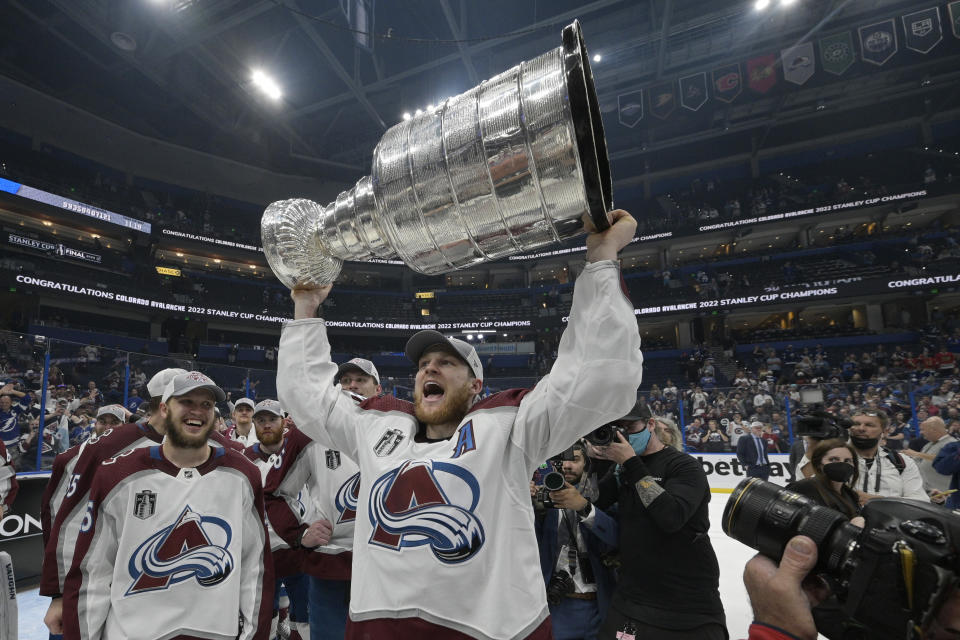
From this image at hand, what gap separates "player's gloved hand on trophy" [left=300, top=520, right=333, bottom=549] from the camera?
245cm

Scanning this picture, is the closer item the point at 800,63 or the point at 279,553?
the point at 279,553

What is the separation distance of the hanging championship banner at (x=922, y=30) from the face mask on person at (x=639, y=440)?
20.5 meters

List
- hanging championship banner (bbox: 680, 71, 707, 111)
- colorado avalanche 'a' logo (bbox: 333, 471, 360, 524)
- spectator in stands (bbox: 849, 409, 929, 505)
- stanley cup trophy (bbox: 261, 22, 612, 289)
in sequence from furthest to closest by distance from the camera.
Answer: hanging championship banner (bbox: 680, 71, 707, 111), spectator in stands (bbox: 849, 409, 929, 505), colorado avalanche 'a' logo (bbox: 333, 471, 360, 524), stanley cup trophy (bbox: 261, 22, 612, 289)

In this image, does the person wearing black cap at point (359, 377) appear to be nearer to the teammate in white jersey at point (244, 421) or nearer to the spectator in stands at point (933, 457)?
the teammate in white jersey at point (244, 421)

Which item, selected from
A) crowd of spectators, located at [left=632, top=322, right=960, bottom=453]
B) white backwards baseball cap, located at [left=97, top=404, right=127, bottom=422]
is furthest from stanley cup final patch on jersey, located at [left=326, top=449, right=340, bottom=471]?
crowd of spectators, located at [left=632, top=322, right=960, bottom=453]

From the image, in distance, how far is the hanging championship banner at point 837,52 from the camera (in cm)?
1750

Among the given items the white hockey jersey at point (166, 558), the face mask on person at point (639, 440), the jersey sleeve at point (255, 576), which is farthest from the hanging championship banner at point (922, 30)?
the white hockey jersey at point (166, 558)

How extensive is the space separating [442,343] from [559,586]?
1.52 metres

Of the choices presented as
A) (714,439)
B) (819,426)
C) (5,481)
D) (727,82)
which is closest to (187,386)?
(5,481)

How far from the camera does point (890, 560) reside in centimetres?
84

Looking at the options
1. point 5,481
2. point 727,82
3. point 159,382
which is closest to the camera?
point 159,382

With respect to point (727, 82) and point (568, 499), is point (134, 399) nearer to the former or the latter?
point (568, 499)

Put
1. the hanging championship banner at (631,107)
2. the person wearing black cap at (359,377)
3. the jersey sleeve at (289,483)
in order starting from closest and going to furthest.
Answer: the jersey sleeve at (289,483), the person wearing black cap at (359,377), the hanging championship banner at (631,107)

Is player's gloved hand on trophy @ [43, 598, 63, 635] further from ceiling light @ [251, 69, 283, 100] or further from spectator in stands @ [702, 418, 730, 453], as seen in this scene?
ceiling light @ [251, 69, 283, 100]
